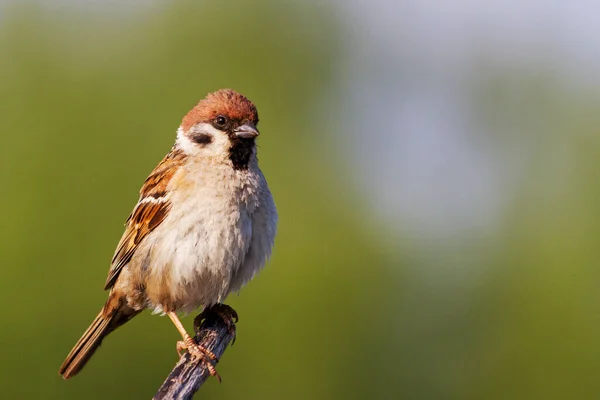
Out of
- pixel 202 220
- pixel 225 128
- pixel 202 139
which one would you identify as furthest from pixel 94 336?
pixel 225 128

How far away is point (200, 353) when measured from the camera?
467cm

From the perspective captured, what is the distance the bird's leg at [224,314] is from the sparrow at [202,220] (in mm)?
32

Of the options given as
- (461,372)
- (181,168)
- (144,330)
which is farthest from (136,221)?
(461,372)

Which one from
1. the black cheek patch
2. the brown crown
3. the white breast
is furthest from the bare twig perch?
the brown crown

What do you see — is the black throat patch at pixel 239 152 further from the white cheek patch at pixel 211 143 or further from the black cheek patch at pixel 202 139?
the black cheek patch at pixel 202 139

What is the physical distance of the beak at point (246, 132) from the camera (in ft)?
16.2

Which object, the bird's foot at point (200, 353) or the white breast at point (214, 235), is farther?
the white breast at point (214, 235)

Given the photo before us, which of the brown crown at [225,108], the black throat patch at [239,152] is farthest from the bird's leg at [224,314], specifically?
the brown crown at [225,108]

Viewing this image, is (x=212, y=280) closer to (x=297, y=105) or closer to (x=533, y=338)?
(x=533, y=338)

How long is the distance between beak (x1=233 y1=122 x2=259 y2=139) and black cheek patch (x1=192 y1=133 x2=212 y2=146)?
0.54 feet

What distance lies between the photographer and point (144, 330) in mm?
13227

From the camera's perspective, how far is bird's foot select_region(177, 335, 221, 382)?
4582mm

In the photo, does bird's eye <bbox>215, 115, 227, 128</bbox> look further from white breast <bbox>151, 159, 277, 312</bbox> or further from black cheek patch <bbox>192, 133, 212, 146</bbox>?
white breast <bbox>151, 159, 277, 312</bbox>

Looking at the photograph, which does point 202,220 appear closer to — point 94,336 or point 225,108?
point 225,108
